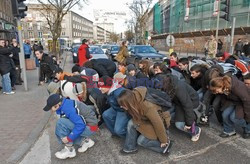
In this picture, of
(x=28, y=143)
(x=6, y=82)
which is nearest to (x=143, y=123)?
(x=28, y=143)

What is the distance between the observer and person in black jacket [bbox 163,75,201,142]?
3.41 meters

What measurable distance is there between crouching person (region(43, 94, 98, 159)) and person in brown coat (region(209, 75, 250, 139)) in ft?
6.56

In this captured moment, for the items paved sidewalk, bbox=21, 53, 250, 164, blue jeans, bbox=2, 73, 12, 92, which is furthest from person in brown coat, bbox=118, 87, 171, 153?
blue jeans, bbox=2, 73, 12, 92

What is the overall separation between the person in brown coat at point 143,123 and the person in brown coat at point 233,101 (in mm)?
946

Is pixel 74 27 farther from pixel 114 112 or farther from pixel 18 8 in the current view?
pixel 114 112

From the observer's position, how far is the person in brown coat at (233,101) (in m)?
3.45

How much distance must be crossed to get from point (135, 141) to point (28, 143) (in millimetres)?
1830

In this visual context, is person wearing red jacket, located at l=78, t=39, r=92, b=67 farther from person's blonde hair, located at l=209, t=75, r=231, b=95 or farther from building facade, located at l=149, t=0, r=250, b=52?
building facade, located at l=149, t=0, r=250, b=52

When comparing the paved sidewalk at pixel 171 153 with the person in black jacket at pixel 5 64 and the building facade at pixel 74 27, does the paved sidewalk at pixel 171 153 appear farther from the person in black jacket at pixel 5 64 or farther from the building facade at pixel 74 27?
the building facade at pixel 74 27

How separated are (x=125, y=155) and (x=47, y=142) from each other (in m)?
1.45

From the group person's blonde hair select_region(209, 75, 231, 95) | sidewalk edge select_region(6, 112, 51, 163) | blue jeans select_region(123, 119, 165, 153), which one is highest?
person's blonde hair select_region(209, 75, 231, 95)

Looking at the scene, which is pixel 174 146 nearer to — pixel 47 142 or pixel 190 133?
pixel 190 133

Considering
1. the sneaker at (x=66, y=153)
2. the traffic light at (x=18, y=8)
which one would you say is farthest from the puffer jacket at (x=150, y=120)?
the traffic light at (x=18, y=8)

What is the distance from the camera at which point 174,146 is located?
12.0 ft
